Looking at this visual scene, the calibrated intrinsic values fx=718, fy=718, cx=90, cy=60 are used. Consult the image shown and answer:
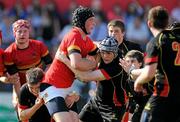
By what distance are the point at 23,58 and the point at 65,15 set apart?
8.55m

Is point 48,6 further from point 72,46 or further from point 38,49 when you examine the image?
point 72,46

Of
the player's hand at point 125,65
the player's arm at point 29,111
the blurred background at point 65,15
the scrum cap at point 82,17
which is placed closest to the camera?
the player's hand at point 125,65

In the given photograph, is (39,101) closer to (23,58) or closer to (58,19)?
(23,58)

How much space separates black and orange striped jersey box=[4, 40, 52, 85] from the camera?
11.7 m

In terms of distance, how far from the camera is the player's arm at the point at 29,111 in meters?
10.2

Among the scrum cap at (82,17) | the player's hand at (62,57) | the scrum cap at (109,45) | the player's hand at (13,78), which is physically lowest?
the player's hand at (13,78)

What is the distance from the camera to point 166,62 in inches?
352

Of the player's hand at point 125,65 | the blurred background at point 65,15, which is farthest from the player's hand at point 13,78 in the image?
the blurred background at point 65,15

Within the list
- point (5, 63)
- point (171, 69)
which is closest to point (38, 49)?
point (5, 63)

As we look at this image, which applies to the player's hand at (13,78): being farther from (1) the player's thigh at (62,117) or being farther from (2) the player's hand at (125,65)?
(2) the player's hand at (125,65)

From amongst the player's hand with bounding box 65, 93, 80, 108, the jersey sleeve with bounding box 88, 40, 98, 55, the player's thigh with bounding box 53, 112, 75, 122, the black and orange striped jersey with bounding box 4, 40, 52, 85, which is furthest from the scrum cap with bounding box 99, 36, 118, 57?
the black and orange striped jersey with bounding box 4, 40, 52, 85

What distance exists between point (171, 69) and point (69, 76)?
5.10ft

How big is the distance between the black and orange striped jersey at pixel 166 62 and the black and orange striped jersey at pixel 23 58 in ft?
10.8

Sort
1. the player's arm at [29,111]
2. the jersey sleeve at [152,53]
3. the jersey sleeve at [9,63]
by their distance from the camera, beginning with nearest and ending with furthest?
the jersey sleeve at [152,53], the player's arm at [29,111], the jersey sleeve at [9,63]
